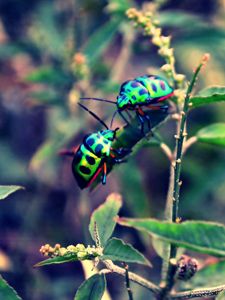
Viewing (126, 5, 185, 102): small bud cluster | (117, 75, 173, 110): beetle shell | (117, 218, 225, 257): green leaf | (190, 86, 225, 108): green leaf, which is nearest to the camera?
(117, 218, 225, 257): green leaf

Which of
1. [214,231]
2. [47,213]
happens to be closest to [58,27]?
[47,213]

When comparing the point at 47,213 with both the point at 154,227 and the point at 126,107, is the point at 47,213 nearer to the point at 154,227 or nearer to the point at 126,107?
the point at 126,107

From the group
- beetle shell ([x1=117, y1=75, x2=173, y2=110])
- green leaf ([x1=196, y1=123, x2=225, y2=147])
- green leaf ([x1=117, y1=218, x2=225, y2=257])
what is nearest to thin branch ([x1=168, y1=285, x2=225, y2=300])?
green leaf ([x1=117, y1=218, x2=225, y2=257])

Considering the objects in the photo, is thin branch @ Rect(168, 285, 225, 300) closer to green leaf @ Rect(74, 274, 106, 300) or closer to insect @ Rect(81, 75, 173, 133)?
green leaf @ Rect(74, 274, 106, 300)

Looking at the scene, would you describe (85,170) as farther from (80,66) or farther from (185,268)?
(80,66)

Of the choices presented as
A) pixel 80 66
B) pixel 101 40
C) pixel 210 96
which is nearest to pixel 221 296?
pixel 210 96

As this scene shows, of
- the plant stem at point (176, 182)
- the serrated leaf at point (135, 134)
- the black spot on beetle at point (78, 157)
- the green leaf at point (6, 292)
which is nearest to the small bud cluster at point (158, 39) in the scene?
the serrated leaf at point (135, 134)

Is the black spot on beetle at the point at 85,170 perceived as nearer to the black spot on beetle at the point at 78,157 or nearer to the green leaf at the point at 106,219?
the black spot on beetle at the point at 78,157
